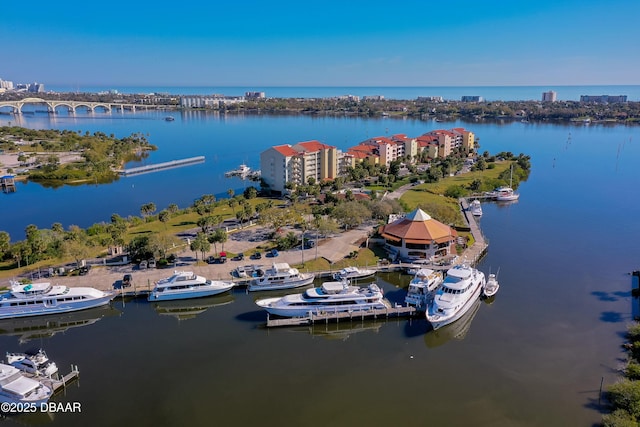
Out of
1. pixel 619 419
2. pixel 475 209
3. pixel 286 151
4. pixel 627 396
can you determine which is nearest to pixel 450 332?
pixel 627 396

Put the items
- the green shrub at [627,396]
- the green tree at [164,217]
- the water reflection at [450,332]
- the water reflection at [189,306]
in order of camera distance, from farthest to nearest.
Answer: the green tree at [164,217] → the water reflection at [189,306] → the water reflection at [450,332] → the green shrub at [627,396]

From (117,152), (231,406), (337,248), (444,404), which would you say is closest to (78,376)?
(231,406)

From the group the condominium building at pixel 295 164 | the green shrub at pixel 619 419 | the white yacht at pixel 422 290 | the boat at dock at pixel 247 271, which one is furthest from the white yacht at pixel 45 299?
the condominium building at pixel 295 164

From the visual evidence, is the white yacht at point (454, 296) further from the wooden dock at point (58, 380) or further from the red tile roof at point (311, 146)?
the red tile roof at point (311, 146)

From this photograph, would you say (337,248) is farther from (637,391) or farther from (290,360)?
(637,391)

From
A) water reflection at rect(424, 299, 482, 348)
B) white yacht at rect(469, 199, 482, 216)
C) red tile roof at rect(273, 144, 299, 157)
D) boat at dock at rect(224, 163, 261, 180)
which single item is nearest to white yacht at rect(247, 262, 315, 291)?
water reflection at rect(424, 299, 482, 348)

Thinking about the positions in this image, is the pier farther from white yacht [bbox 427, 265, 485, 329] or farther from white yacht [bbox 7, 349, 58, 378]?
white yacht [bbox 427, 265, 485, 329]

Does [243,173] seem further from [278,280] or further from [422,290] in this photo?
[422,290]
